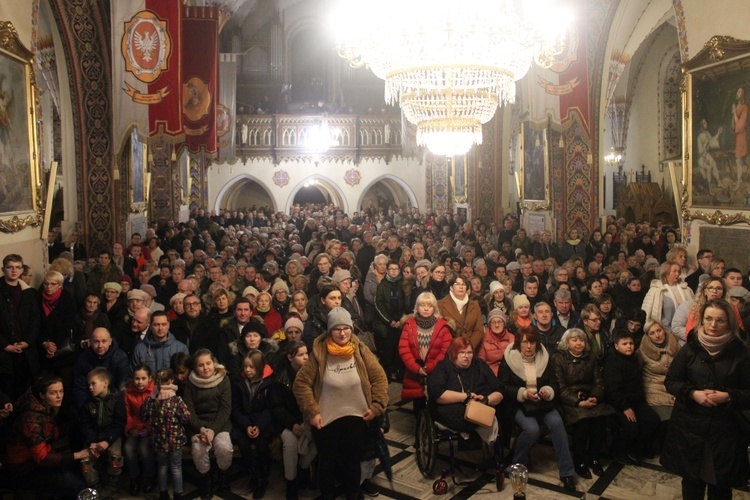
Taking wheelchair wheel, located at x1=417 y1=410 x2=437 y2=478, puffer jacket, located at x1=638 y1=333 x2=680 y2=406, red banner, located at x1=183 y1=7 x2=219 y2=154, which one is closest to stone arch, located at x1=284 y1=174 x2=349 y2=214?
red banner, located at x1=183 y1=7 x2=219 y2=154

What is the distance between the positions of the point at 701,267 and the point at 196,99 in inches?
310

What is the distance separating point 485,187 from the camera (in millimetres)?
17516

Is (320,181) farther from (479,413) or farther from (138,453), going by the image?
(479,413)

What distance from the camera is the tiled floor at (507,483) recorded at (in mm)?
5027

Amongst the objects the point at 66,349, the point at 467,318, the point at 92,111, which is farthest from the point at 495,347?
the point at 92,111

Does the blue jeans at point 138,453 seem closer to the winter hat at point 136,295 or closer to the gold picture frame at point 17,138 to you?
the winter hat at point 136,295

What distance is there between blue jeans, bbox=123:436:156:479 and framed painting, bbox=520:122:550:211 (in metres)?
10.0

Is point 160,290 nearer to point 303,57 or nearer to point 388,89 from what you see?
point 388,89

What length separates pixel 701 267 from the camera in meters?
7.60

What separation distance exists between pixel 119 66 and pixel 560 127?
6.65 metres

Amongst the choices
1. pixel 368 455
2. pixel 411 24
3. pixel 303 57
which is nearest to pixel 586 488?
pixel 368 455

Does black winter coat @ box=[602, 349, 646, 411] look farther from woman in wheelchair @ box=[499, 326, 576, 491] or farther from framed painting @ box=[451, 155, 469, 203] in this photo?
framed painting @ box=[451, 155, 469, 203]

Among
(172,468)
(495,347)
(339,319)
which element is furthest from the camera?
(495,347)

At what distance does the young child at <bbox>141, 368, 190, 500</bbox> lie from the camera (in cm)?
485
